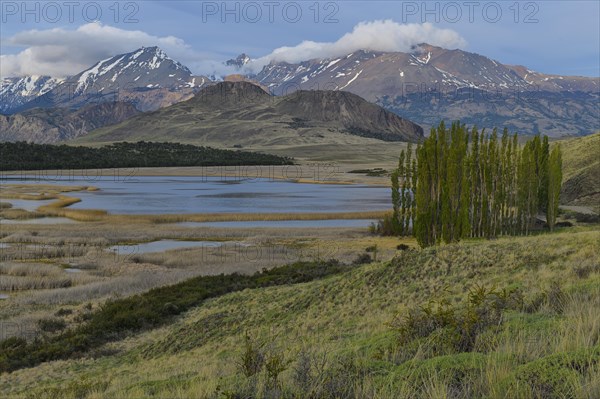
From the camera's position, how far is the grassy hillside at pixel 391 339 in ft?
23.2

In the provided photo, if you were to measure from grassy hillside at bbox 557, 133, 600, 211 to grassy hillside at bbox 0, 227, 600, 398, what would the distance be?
5292 cm

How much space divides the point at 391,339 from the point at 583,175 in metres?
79.8

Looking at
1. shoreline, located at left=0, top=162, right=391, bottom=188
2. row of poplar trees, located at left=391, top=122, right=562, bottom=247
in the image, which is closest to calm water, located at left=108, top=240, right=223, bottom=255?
row of poplar trees, located at left=391, top=122, right=562, bottom=247

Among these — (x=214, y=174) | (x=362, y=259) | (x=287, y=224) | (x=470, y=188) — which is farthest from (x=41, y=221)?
(x=214, y=174)

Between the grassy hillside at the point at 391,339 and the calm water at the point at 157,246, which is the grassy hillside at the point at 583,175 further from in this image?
the grassy hillside at the point at 391,339

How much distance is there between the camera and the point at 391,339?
11.7 meters

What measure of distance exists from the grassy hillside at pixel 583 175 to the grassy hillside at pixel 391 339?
52.9 meters

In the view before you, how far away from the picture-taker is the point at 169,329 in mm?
26625

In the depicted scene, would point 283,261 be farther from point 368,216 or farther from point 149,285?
point 368,216

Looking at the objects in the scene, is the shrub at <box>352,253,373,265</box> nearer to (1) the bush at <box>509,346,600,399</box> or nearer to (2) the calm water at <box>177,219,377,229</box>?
(2) the calm water at <box>177,219,377,229</box>

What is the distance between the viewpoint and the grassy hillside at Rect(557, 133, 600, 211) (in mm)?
76188

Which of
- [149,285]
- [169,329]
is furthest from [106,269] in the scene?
[169,329]

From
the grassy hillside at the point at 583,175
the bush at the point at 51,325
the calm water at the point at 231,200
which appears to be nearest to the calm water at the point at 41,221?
the calm water at the point at 231,200

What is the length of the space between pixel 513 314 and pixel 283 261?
108ft
